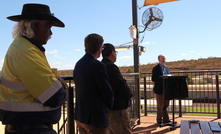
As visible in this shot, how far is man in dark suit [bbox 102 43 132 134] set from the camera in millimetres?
3061

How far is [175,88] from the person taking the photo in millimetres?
5039

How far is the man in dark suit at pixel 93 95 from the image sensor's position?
2307 mm

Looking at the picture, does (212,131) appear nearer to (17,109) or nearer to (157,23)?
(17,109)

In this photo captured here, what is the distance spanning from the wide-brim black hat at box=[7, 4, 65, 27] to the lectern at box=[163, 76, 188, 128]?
12.5 ft

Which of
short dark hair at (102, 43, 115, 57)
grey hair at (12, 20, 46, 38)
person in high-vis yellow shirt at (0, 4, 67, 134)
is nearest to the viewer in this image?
person in high-vis yellow shirt at (0, 4, 67, 134)

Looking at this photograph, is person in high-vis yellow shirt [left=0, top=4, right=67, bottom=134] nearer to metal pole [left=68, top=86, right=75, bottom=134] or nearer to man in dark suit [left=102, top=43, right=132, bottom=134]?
metal pole [left=68, top=86, right=75, bottom=134]

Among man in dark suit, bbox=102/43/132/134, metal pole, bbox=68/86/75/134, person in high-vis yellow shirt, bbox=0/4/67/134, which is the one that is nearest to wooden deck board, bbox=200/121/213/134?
man in dark suit, bbox=102/43/132/134

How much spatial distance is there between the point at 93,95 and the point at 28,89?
3.08ft

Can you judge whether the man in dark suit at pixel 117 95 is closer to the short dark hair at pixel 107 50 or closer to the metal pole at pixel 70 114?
the short dark hair at pixel 107 50

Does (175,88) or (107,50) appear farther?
(175,88)

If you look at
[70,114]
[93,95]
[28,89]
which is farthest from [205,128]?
[28,89]

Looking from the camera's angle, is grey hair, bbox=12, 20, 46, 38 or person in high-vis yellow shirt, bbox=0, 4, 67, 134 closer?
person in high-vis yellow shirt, bbox=0, 4, 67, 134

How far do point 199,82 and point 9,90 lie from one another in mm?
6411

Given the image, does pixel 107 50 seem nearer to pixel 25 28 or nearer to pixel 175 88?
pixel 25 28
